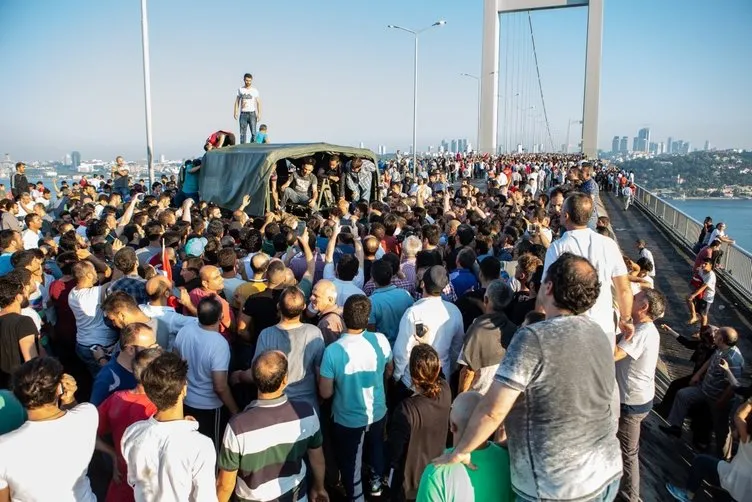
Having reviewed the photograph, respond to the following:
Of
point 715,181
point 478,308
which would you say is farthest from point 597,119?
point 478,308

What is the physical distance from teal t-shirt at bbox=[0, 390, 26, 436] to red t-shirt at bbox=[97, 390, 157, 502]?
0.38m

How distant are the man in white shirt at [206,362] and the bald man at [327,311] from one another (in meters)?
0.72

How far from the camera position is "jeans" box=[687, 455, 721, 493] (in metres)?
3.71

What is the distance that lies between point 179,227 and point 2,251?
1872mm

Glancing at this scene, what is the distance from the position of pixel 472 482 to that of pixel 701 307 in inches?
360

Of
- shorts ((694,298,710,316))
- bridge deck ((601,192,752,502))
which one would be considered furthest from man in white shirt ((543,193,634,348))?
shorts ((694,298,710,316))

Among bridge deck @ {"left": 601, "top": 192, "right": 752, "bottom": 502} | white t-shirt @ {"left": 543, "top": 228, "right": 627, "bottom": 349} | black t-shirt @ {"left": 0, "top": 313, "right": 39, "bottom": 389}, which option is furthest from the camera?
bridge deck @ {"left": 601, "top": 192, "right": 752, "bottom": 502}

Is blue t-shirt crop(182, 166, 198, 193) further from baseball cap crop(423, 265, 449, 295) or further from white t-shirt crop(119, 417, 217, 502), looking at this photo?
white t-shirt crop(119, 417, 217, 502)

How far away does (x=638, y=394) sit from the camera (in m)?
3.97

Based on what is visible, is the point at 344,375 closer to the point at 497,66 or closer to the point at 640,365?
the point at 640,365

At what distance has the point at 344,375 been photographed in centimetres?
366

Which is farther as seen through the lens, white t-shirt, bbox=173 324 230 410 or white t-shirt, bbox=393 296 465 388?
white t-shirt, bbox=393 296 465 388

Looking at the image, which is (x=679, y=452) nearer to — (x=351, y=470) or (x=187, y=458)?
(x=351, y=470)

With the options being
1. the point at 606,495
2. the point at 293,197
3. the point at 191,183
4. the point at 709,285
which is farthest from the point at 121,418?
the point at 191,183
